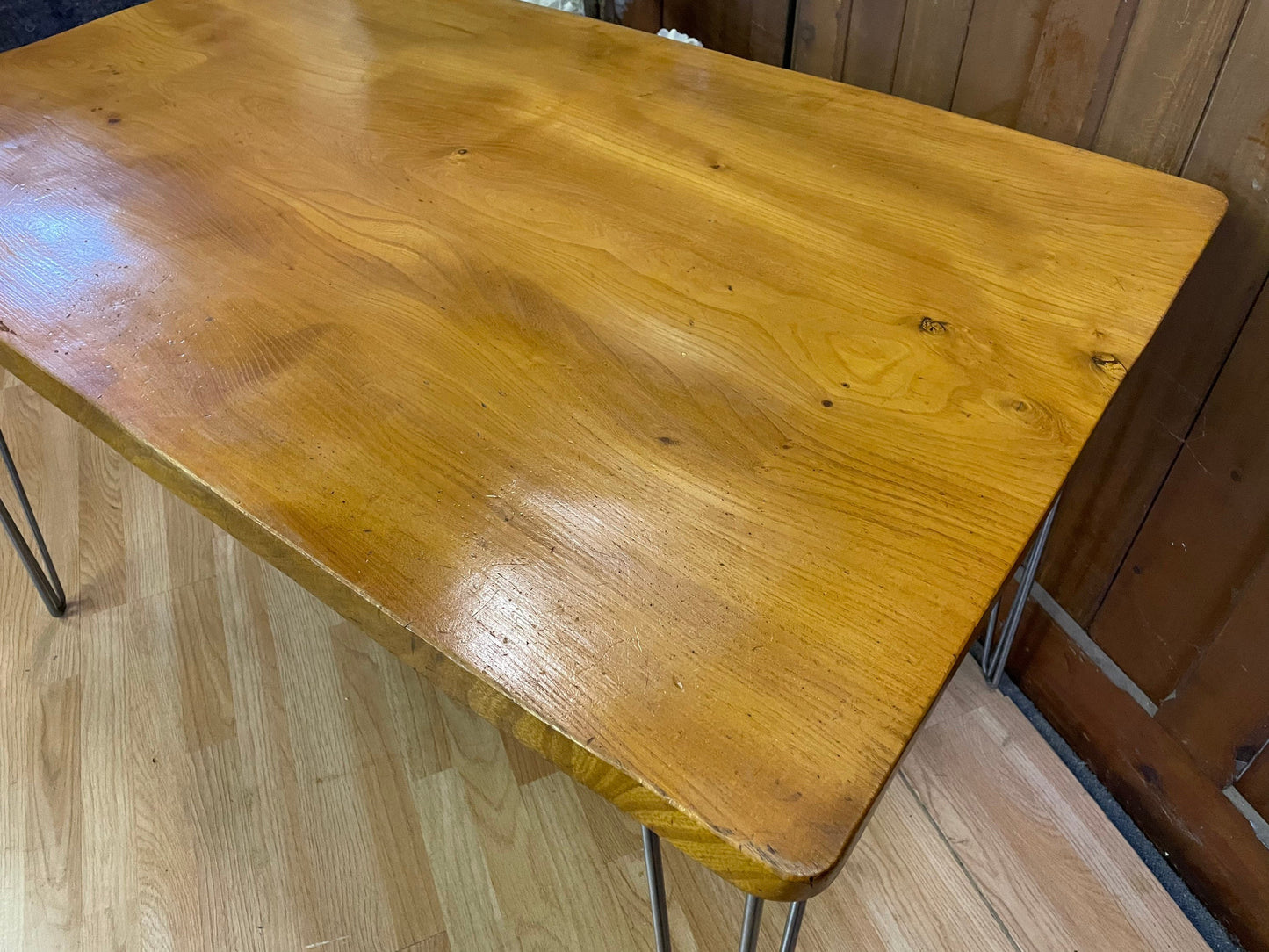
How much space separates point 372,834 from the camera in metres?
1.01

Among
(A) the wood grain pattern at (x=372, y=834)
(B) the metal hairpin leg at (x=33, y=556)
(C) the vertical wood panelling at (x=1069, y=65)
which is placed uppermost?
(C) the vertical wood panelling at (x=1069, y=65)

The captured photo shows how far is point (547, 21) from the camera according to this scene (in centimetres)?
98

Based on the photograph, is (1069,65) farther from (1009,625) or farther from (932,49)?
(1009,625)

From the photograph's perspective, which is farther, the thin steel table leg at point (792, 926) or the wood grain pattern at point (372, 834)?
the wood grain pattern at point (372, 834)

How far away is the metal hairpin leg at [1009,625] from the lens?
969mm

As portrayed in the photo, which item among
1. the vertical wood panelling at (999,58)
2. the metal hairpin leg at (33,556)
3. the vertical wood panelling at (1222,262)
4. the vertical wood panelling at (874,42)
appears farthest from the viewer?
the metal hairpin leg at (33,556)

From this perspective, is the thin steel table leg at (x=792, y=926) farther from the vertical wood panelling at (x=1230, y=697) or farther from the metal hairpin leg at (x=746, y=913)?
the vertical wood panelling at (x=1230, y=697)

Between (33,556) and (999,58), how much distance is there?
4.24ft

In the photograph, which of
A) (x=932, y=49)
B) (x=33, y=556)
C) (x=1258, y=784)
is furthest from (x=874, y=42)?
(x=33, y=556)

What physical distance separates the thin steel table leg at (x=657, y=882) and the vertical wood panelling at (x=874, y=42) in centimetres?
81

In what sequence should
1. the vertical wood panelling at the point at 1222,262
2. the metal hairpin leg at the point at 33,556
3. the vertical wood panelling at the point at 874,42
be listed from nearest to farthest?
1. the vertical wood panelling at the point at 1222,262
2. the vertical wood panelling at the point at 874,42
3. the metal hairpin leg at the point at 33,556

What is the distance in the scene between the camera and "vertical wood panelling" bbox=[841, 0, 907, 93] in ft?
3.06

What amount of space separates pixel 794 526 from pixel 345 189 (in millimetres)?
506

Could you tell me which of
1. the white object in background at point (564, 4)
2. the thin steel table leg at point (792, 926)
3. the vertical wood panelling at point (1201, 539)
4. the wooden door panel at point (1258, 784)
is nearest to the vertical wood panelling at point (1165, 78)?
the vertical wood panelling at point (1201, 539)
